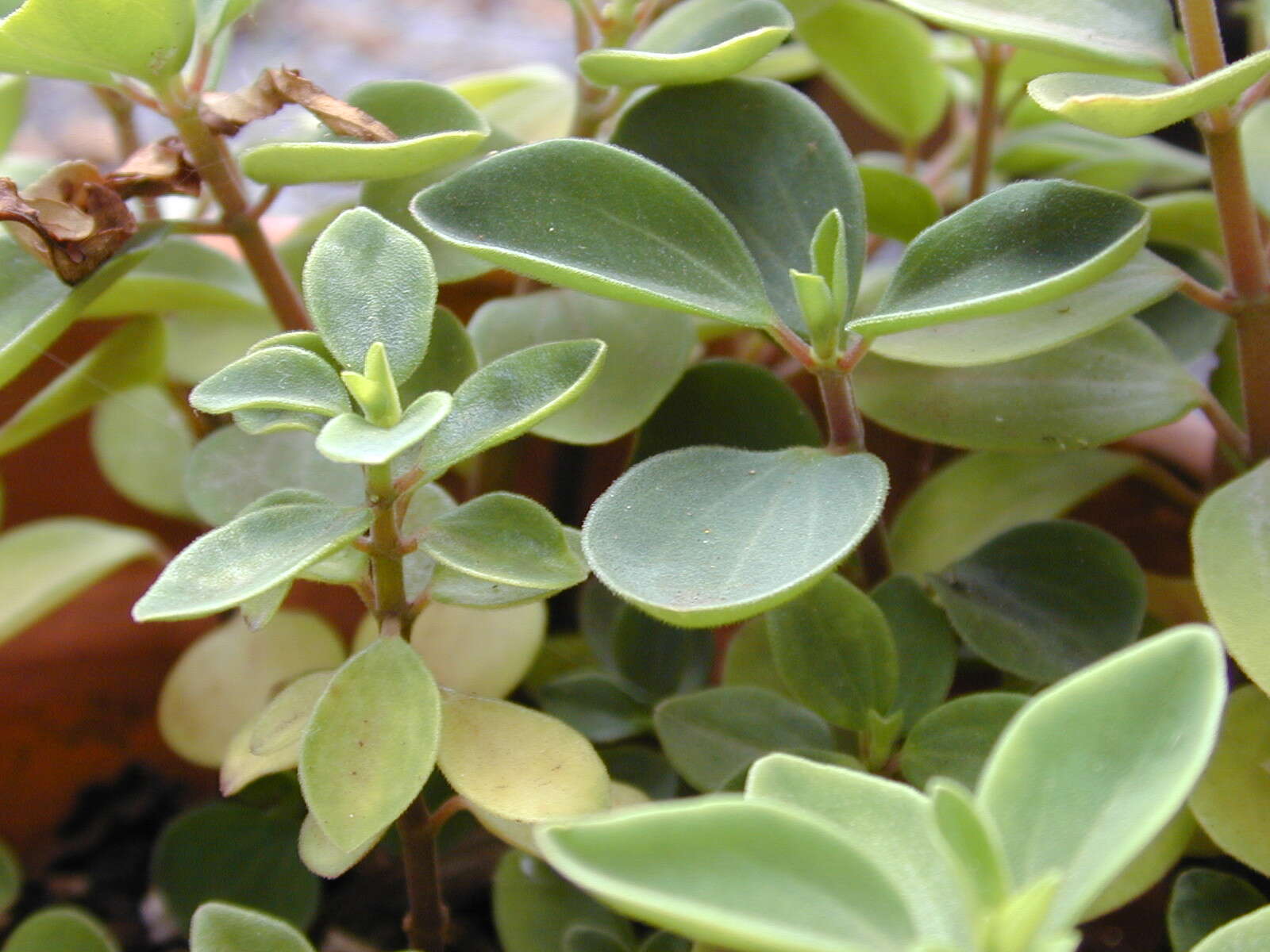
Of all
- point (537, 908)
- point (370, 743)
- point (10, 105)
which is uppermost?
point (10, 105)

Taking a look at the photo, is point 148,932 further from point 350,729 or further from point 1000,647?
point 1000,647

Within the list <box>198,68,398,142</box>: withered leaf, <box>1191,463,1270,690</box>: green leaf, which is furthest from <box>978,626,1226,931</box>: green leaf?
<box>198,68,398,142</box>: withered leaf

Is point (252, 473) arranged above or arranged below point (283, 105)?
below

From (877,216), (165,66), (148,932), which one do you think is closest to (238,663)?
(148,932)

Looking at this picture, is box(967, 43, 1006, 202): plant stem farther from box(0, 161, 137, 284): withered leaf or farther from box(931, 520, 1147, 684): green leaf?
box(0, 161, 137, 284): withered leaf

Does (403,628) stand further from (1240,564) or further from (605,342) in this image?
(1240,564)

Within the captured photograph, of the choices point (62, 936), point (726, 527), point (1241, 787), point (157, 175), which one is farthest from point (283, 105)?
point (1241, 787)

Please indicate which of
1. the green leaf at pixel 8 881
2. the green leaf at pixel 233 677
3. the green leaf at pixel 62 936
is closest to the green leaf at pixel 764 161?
the green leaf at pixel 233 677
